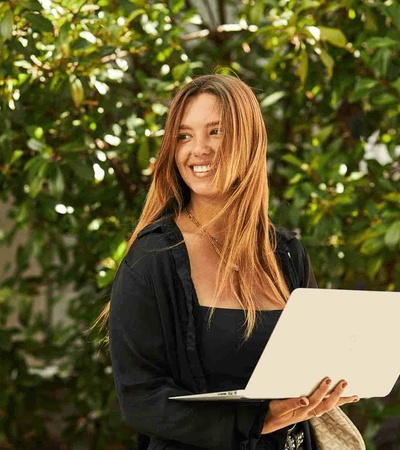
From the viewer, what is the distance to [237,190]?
231 centimetres

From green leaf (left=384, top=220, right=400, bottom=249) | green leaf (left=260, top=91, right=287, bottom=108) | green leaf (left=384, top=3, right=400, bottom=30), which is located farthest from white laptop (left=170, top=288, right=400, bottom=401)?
green leaf (left=260, top=91, right=287, bottom=108)

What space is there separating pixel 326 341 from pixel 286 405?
0.18 metres

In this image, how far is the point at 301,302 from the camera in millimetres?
1979

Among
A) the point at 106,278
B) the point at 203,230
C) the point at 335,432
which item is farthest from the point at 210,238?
the point at 106,278

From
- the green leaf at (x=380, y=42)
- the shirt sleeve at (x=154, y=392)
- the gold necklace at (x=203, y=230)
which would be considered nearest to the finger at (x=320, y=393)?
the shirt sleeve at (x=154, y=392)

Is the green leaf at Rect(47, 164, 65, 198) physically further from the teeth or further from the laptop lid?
the laptop lid

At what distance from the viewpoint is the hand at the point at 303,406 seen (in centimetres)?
209

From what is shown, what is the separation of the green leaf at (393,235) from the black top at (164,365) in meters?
1.25

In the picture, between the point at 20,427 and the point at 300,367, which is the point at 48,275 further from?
the point at 300,367

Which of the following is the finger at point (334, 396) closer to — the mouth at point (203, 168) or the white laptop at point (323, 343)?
the white laptop at point (323, 343)

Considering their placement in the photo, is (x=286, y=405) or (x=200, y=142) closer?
(x=286, y=405)

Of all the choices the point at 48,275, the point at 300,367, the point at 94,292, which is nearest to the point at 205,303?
the point at 300,367

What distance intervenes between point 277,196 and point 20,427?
1.31 m

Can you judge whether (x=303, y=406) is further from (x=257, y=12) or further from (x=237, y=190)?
(x=257, y=12)
